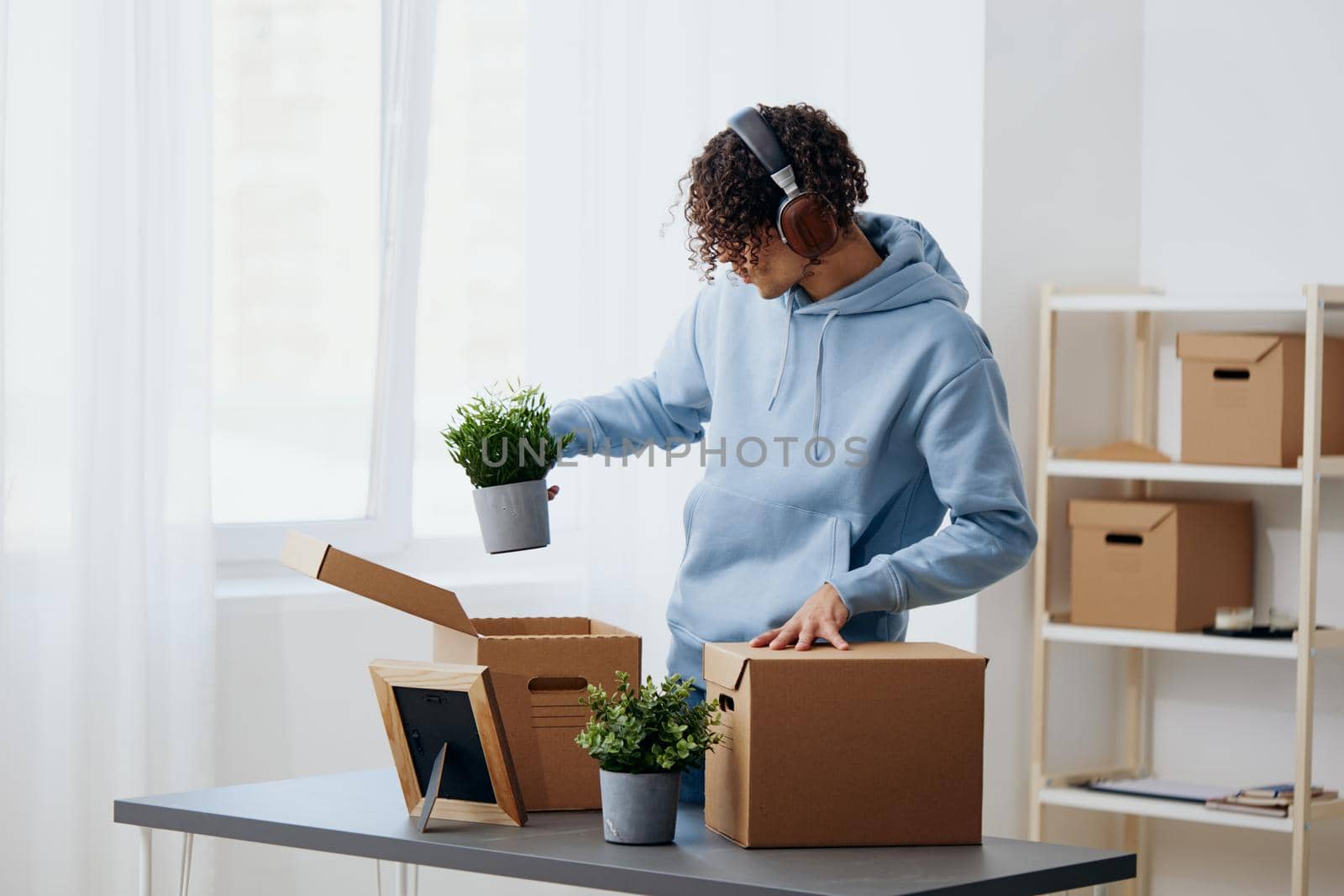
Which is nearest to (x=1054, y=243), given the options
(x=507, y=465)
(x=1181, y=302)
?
(x=1181, y=302)

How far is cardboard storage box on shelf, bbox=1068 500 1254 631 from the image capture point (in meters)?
3.16

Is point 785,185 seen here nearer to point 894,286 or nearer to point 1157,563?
point 894,286

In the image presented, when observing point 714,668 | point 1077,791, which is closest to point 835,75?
point 1077,791

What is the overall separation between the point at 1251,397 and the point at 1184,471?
0.64 feet

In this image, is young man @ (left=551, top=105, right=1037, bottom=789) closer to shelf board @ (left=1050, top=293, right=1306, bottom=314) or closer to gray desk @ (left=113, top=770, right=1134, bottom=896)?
gray desk @ (left=113, top=770, right=1134, bottom=896)

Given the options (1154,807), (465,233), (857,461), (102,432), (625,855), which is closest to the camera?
(625,855)

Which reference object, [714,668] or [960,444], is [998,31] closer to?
[960,444]

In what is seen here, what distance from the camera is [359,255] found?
10.3 feet

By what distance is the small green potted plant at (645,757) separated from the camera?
1632 mm

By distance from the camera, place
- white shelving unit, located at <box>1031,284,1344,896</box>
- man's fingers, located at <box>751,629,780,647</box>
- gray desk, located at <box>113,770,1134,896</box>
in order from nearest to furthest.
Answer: gray desk, located at <box>113,770,1134,896</box>
man's fingers, located at <box>751,629,780,647</box>
white shelving unit, located at <box>1031,284,1344,896</box>

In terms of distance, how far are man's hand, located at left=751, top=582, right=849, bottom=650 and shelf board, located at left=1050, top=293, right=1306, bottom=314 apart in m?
1.67

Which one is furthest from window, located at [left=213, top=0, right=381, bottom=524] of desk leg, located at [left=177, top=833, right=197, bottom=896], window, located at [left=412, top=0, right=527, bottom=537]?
desk leg, located at [left=177, top=833, right=197, bottom=896]

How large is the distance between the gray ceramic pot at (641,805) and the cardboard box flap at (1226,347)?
1872mm

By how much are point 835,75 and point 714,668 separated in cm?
199
